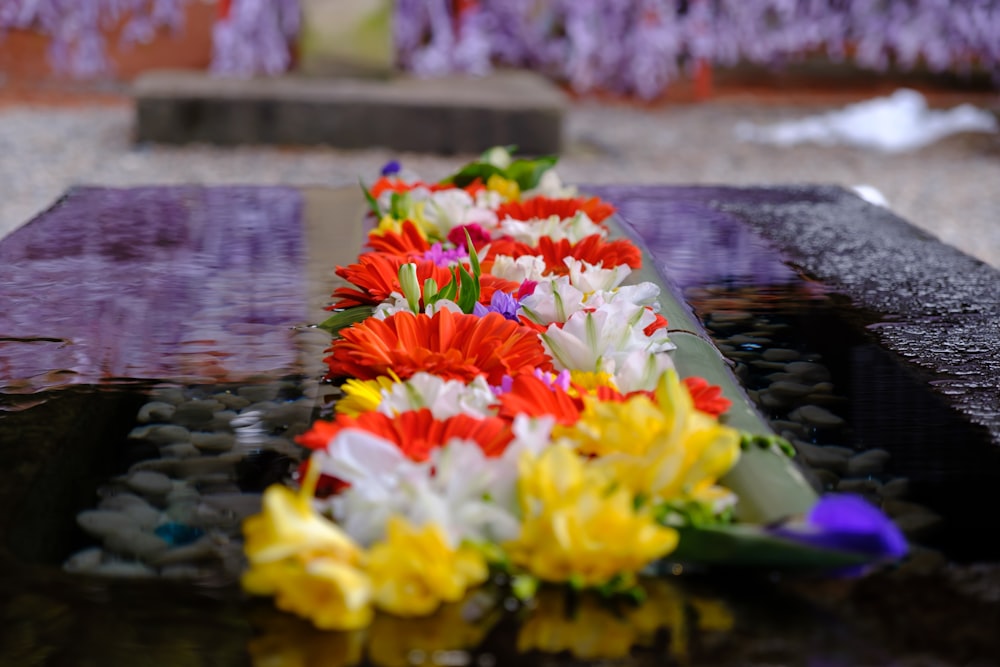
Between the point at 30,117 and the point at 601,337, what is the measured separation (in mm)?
4716

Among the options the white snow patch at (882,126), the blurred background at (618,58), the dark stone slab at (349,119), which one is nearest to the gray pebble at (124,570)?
the dark stone slab at (349,119)

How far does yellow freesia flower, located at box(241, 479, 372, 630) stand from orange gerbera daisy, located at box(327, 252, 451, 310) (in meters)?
0.50

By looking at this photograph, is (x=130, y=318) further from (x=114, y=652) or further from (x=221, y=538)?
(x=114, y=652)

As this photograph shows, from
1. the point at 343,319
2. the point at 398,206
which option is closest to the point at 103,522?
the point at 343,319

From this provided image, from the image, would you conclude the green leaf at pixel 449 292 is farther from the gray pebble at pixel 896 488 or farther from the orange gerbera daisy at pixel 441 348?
the gray pebble at pixel 896 488

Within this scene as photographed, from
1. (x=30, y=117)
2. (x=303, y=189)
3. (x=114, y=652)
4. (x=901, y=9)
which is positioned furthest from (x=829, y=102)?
(x=114, y=652)

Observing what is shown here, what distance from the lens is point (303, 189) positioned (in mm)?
1824

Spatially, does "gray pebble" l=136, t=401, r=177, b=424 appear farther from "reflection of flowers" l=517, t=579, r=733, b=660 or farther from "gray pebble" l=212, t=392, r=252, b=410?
"reflection of flowers" l=517, t=579, r=733, b=660

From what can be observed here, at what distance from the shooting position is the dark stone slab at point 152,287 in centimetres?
95

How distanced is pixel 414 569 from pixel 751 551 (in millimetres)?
172

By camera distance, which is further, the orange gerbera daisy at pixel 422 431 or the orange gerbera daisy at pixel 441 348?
the orange gerbera daisy at pixel 441 348

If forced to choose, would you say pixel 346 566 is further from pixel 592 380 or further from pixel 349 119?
pixel 349 119

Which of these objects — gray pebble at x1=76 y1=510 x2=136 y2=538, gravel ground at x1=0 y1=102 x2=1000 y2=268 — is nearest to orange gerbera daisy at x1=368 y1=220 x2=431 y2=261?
gray pebble at x1=76 y1=510 x2=136 y2=538

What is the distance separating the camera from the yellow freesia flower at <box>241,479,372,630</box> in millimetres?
517
